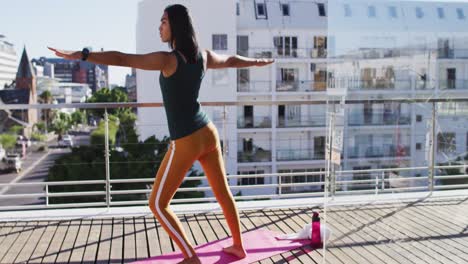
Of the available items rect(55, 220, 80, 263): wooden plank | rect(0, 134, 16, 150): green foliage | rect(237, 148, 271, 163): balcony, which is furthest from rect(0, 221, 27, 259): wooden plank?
rect(0, 134, 16, 150): green foliage

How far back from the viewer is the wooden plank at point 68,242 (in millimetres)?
2102

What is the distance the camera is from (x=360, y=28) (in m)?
1.44

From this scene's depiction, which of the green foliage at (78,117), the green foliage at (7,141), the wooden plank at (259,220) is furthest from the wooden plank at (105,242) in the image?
the green foliage at (78,117)

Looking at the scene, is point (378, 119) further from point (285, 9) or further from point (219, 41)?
point (285, 9)

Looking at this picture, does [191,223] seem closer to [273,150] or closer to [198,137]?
[198,137]

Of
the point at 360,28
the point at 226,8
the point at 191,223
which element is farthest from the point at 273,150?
the point at 360,28

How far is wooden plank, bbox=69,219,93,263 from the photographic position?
83.2 inches

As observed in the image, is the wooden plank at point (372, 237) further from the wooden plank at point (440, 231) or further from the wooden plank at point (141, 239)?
the wooden plank at point (141, 239)

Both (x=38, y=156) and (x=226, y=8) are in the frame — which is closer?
(x=226, y=8)

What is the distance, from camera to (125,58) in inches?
62.4

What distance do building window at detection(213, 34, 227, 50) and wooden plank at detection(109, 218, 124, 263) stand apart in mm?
13073

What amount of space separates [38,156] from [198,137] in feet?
132

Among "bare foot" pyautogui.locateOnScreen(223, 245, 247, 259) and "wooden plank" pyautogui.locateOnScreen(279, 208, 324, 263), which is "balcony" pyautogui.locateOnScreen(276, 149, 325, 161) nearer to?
"wooden plank" pyautogui.locateOnScreen(279, 208, 324, 263)

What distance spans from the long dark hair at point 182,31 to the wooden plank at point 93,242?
0.94 meters
